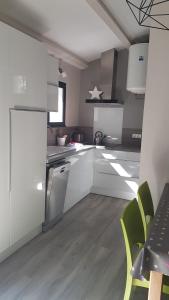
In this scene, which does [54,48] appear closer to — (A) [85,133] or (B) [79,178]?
(A) [85,133]

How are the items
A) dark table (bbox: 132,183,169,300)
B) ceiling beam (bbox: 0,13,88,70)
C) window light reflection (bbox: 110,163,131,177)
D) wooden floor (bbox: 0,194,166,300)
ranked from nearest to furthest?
dark table (bbox: 132,183,169,300), wooden floor (bbox: 0,194,166,300), ceiling beam (bbox: 0,13,88,70), window light reflection (bbox: 110,163,131,177)

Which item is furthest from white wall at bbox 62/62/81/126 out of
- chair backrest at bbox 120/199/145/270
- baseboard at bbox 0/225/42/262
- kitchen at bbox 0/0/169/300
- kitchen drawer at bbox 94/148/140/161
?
chair backrest at bbox 120/199/145/270

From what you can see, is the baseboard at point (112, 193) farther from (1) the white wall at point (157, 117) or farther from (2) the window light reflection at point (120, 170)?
(1) the white wall at point (157, 117)

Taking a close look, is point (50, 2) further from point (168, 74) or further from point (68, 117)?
point (68, 117)

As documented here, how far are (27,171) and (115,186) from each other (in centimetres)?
196

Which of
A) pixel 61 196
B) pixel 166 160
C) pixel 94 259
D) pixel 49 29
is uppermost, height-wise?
pixel 49 29

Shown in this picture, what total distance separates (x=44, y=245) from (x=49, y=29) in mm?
2437

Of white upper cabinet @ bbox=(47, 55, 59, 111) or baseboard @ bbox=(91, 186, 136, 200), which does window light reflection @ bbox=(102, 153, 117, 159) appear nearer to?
→ baseboard @ bbox=(91, 186, 136, 200)

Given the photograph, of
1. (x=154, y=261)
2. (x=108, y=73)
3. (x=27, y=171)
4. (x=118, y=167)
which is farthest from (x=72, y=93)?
(x=154, y=261)

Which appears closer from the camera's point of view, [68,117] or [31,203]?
[31,203]

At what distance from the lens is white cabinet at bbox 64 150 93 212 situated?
3230mm

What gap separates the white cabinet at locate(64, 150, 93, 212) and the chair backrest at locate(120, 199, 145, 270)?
160 centimetres

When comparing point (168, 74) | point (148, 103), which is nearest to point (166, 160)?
point (148, 103)

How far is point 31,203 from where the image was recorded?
237 cm
